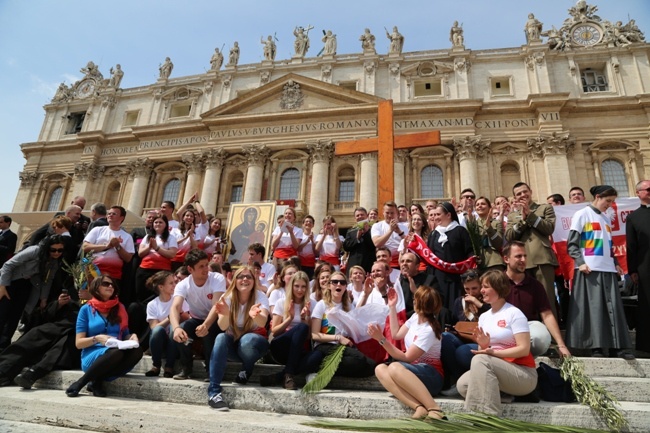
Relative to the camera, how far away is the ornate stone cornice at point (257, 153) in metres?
25.0

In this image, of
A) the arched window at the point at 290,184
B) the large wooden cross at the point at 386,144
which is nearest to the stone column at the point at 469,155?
the arched window at the point at 290,184

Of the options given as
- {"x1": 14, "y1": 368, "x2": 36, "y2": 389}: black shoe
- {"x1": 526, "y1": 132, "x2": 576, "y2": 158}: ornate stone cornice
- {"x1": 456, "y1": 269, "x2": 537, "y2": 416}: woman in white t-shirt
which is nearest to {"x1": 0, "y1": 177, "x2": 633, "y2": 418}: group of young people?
{"x1": 456, "y1": 269, "x2": 537, "y2": 416}: woman in white t-shirt

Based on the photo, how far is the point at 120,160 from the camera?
93.9 feet

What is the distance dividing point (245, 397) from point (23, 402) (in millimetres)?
2193

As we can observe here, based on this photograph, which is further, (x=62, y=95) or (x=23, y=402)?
(x=62, y=95)

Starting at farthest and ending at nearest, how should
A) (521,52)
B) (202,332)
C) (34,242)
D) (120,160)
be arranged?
(120,160)
(521,52)
(34,242)
(202,332)

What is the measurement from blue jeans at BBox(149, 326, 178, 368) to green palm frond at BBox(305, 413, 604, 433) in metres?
2.49

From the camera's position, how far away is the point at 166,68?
3059cm

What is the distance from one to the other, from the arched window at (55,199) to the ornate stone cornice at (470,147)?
28.4m

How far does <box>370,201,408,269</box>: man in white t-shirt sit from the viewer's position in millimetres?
6805

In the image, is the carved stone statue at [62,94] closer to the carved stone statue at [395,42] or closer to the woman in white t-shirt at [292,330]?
the carved stone statue at [395,42]

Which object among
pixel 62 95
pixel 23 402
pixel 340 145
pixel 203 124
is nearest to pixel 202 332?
pixel 23 402

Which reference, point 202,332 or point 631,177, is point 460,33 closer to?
point 631,177

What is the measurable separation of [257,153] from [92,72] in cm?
1890
